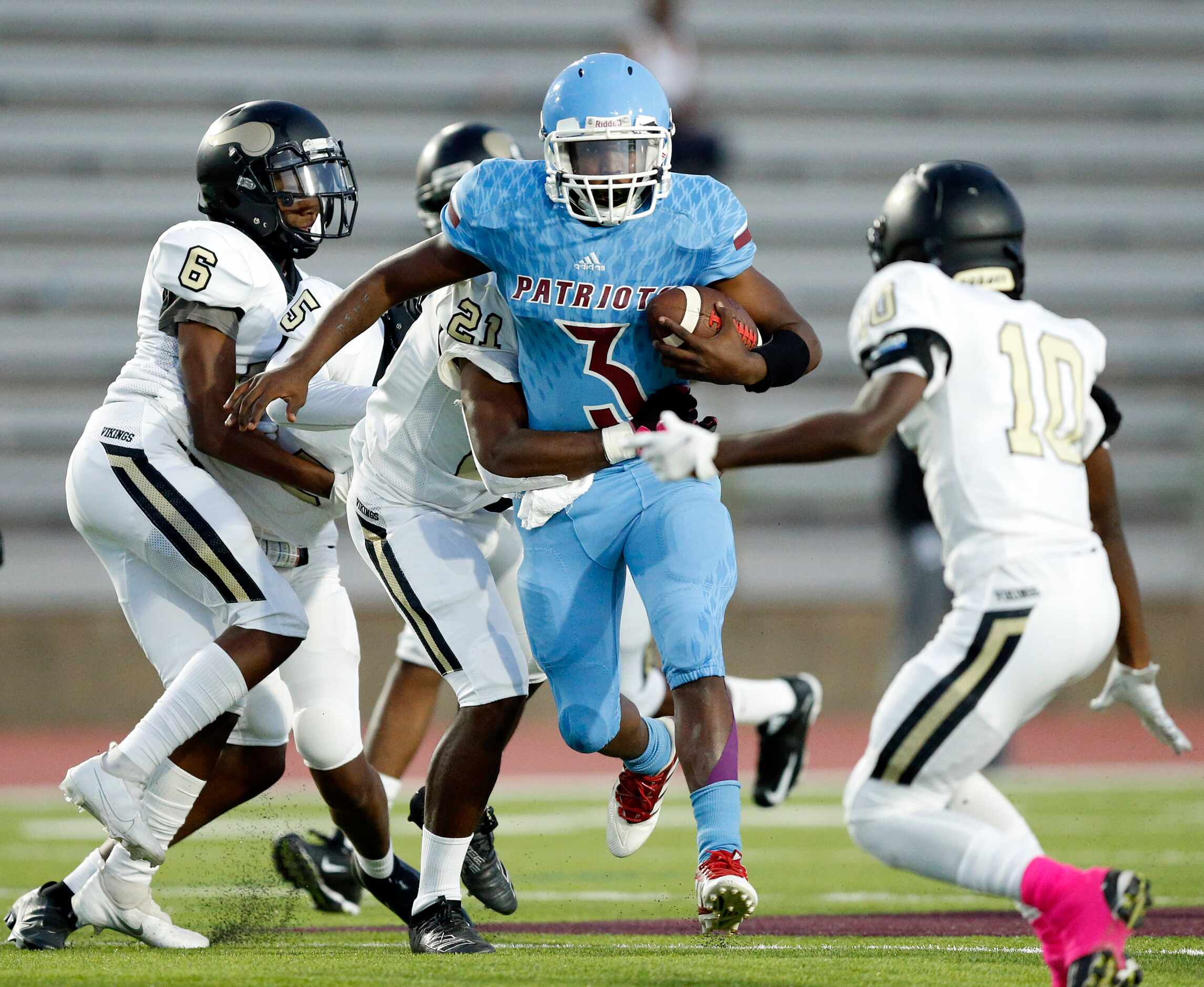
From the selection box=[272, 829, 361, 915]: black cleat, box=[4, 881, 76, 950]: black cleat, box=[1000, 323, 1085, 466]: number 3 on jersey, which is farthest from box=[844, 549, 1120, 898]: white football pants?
box=[272, 829, 361, 915]: black cleat

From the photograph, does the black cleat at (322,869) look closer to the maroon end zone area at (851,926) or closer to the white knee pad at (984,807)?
the maroon end zone area at (851,926)

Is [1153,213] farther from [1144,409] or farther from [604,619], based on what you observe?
[604,619]

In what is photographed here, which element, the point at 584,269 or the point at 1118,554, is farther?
the point at 584,269

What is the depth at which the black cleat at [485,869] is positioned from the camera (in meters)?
4.62

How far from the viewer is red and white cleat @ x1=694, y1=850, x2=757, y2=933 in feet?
11.1

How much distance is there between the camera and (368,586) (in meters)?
11.9

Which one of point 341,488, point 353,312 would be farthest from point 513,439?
point 341,488

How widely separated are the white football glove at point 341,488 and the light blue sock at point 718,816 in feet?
4.41

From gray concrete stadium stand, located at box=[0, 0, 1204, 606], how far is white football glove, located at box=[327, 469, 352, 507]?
7166 mm

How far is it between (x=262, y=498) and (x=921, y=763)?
6.67 ft

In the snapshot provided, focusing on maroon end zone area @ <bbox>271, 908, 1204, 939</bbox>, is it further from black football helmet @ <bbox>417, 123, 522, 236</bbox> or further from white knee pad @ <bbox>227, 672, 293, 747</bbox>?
black football helmet @ <bbox>417, 123, 522, 236</bbox>

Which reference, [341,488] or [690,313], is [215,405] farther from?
[690,313]

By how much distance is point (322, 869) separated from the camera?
16.8 feet

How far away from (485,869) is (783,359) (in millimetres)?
1708
